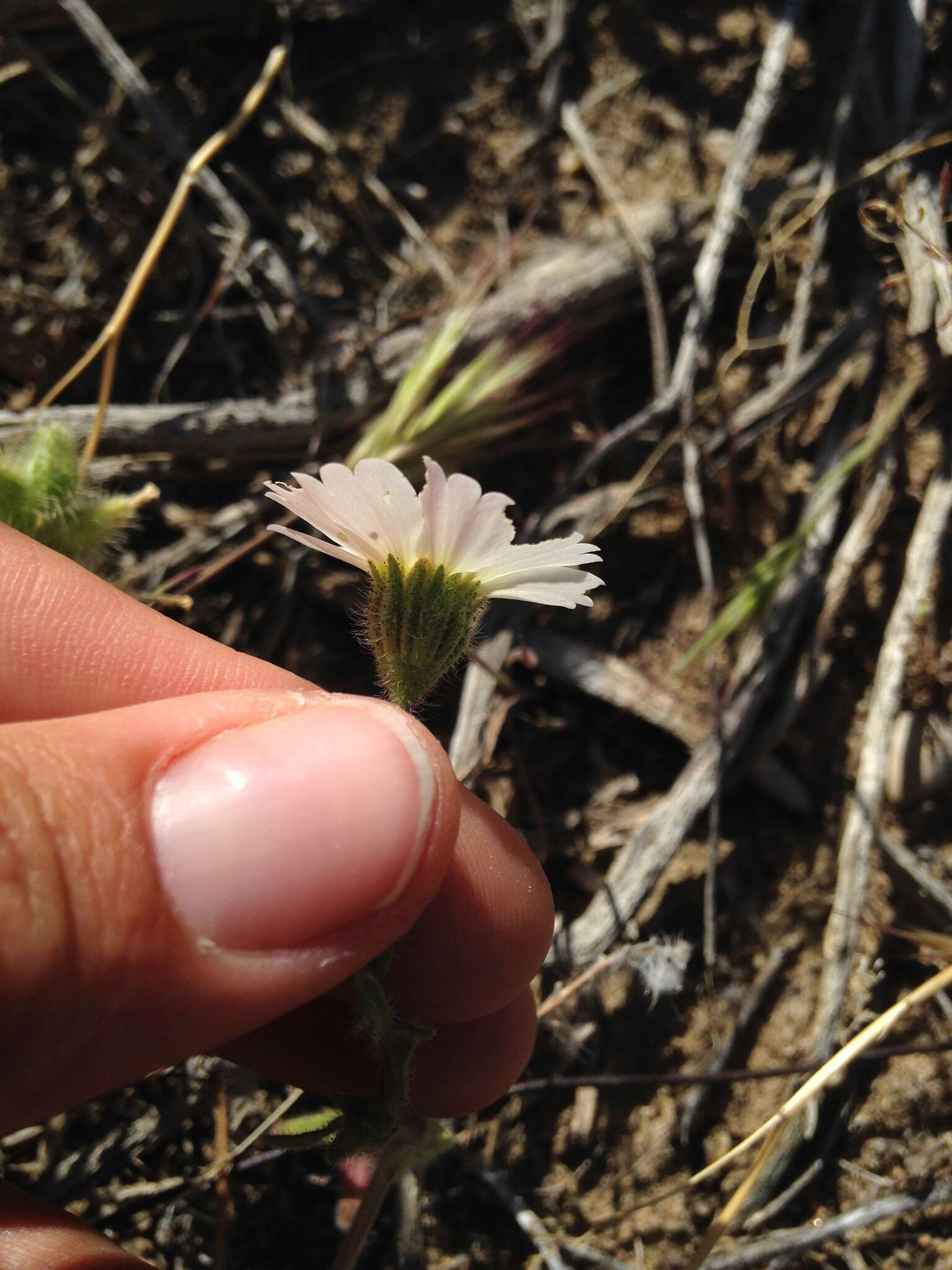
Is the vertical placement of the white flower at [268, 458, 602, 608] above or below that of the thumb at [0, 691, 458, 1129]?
above

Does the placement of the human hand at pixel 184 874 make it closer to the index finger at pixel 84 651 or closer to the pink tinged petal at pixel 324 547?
the pink tinged petal at pixel 324 547

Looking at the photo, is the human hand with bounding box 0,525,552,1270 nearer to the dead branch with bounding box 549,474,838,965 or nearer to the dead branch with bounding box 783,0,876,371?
the dead branch with bounding box 549,474,838,965

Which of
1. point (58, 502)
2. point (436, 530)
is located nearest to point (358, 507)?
point (436, 530)

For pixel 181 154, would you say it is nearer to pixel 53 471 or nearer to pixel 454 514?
pixel 53 471

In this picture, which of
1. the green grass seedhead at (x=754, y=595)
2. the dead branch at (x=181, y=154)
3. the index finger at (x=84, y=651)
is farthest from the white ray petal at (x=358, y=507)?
the dead branch at (x=181, y=154)

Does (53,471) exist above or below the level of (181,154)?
below

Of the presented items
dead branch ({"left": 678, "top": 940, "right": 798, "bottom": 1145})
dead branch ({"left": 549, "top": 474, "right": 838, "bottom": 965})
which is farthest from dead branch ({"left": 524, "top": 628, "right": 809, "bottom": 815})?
dead branch ({"left": 678, "top": 940, "right": 798, "bottom": 1145})
